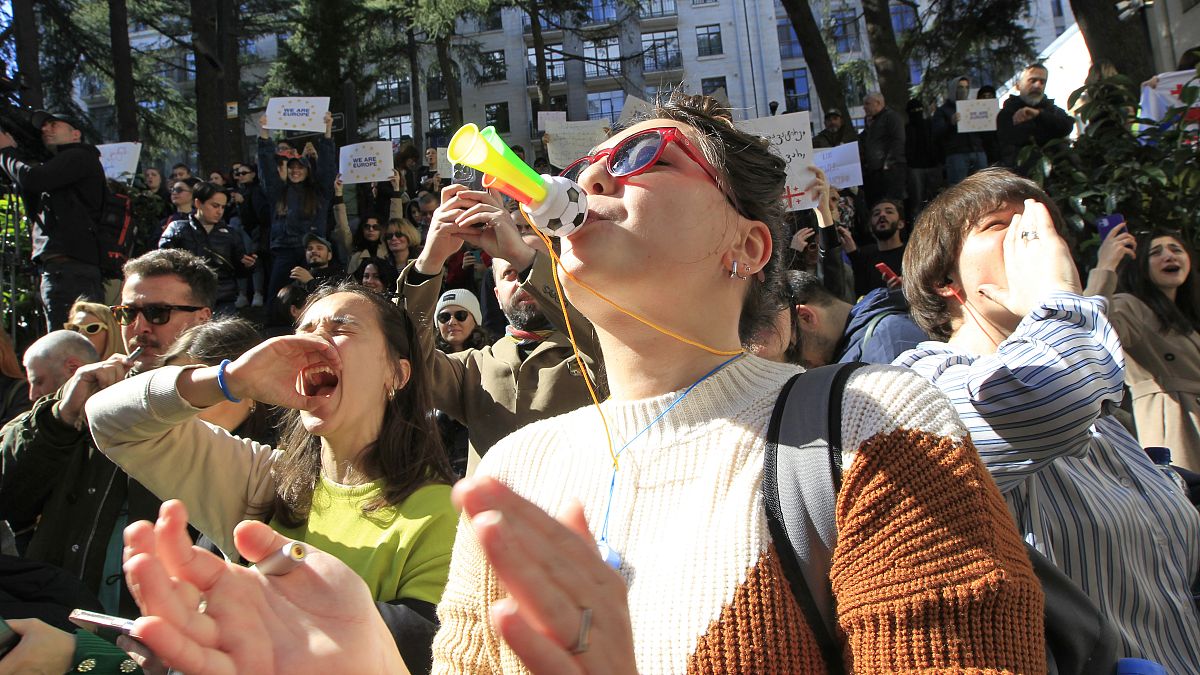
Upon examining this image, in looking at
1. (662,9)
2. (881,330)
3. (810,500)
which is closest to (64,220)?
(881,330)

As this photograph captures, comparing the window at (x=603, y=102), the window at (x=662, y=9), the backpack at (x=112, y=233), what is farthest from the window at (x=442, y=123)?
the backpack at (x=112, y=233)

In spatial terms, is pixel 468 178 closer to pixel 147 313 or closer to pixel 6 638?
pixel 147 313

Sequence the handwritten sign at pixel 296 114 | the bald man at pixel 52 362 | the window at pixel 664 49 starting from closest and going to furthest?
the bald man at pixel 52 362 < the handwritten sign at pixel 296 114 < the window at pixel 664 49

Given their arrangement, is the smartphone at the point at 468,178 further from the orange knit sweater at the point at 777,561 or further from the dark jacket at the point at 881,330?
the orange knit sweater at the point at 777,561

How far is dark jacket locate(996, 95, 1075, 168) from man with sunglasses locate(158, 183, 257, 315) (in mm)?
7879

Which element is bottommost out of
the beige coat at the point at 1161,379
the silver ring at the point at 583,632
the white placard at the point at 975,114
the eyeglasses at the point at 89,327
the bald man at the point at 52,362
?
the beige coat at the point at 1161,379

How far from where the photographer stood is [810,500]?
4.29 feet

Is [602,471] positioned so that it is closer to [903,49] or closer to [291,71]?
[903,49]

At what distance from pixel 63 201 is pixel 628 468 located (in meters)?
6.99

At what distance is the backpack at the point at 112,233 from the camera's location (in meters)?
7.19

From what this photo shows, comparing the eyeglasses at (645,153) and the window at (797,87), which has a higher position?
the window at (797,87)

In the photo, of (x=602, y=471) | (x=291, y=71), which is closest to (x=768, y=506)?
(x=602, y=471)

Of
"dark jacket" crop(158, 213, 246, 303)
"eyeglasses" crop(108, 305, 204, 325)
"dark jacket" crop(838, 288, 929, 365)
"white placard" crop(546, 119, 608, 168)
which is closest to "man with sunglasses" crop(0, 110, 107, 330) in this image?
"dark jacket" crop(158, 213, 246, 303)

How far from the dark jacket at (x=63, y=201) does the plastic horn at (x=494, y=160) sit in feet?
21.4
